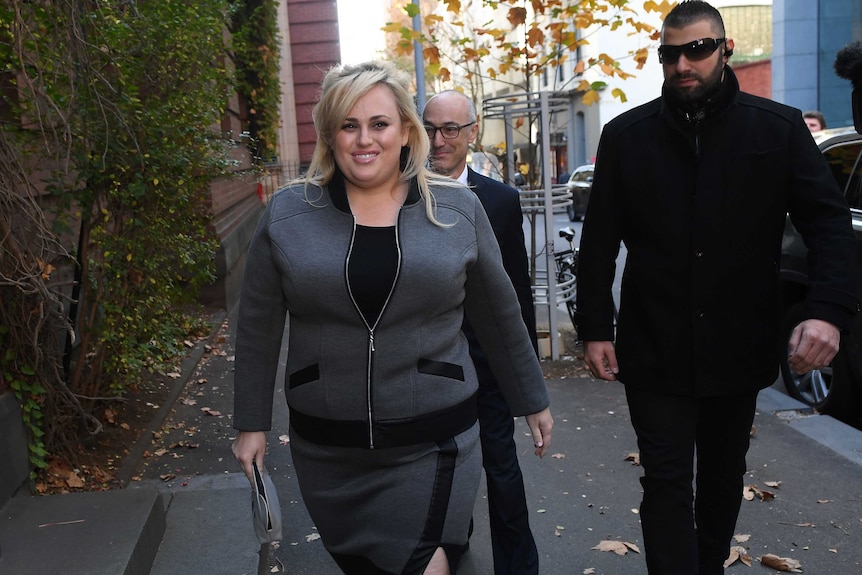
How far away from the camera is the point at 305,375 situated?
263 centimetres

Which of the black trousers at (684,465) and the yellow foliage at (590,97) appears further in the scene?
the yellow foliage at (590,97)

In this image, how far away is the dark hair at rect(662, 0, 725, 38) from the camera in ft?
10.7

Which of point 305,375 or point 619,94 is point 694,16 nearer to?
point 305,375

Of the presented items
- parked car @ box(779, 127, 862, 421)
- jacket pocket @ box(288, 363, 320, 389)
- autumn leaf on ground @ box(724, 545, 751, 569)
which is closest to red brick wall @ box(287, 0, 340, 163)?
parked car @ box(779, 127, 862, 421)

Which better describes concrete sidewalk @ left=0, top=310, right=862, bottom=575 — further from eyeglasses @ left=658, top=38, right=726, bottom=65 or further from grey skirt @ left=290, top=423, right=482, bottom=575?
eyeglasses @ left=658, top=38, right=726, bottom=65

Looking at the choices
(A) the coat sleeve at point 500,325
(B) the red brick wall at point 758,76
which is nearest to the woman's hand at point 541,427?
(A) the coat sleeve at point 500,325

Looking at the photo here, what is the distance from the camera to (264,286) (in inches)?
107

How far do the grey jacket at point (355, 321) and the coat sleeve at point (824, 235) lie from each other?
4.01ft

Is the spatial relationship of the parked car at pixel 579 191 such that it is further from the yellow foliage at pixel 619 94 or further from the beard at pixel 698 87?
the beard at pixel 698 87

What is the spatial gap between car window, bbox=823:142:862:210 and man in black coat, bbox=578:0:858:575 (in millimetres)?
3178

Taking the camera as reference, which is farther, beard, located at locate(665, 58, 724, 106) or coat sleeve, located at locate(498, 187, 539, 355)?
coat sleeve, located at locate(498, 187, 539, 355)

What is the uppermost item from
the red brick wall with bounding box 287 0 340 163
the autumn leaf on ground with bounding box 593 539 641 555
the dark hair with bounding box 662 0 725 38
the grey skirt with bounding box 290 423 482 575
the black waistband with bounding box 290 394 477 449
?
the red brick wall with bounding box 287 0 340 163

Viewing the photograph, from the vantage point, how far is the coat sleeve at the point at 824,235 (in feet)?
10.6

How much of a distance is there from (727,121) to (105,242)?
3.31m
